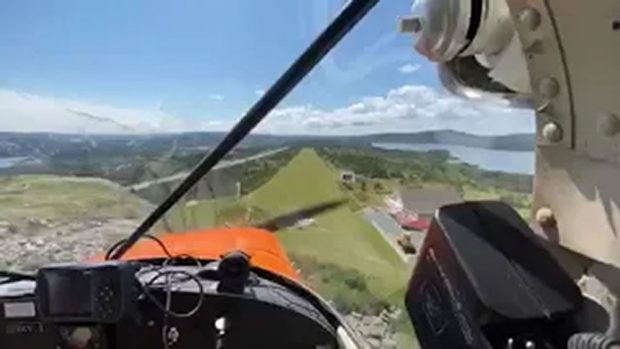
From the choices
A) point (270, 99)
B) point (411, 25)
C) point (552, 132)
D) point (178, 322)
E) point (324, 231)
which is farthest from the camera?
point (324, 231)

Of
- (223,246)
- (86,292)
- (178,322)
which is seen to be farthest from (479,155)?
(86,292)

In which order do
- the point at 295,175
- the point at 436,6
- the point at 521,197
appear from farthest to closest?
the point at 295,175, the point at 521,197, the point at 436,6

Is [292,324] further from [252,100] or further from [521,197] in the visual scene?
[521,197]

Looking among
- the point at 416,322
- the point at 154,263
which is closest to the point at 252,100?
the point at 154,263

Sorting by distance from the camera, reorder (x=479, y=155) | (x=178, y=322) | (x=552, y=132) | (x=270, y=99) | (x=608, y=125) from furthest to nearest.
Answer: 1. (x=479, y=155)
2. (x=178, y=322)
3. (x=270, y=99)
4. (x=552, y=132)
5. (x=608, y=125)

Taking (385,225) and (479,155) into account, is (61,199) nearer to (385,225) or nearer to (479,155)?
(385,225)

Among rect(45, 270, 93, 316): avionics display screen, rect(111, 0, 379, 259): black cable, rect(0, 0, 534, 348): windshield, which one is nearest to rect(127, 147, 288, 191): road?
rect(0, 0, 534, 348): windshield

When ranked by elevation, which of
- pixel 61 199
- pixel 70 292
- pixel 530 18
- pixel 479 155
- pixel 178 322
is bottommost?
pixel 178 322
